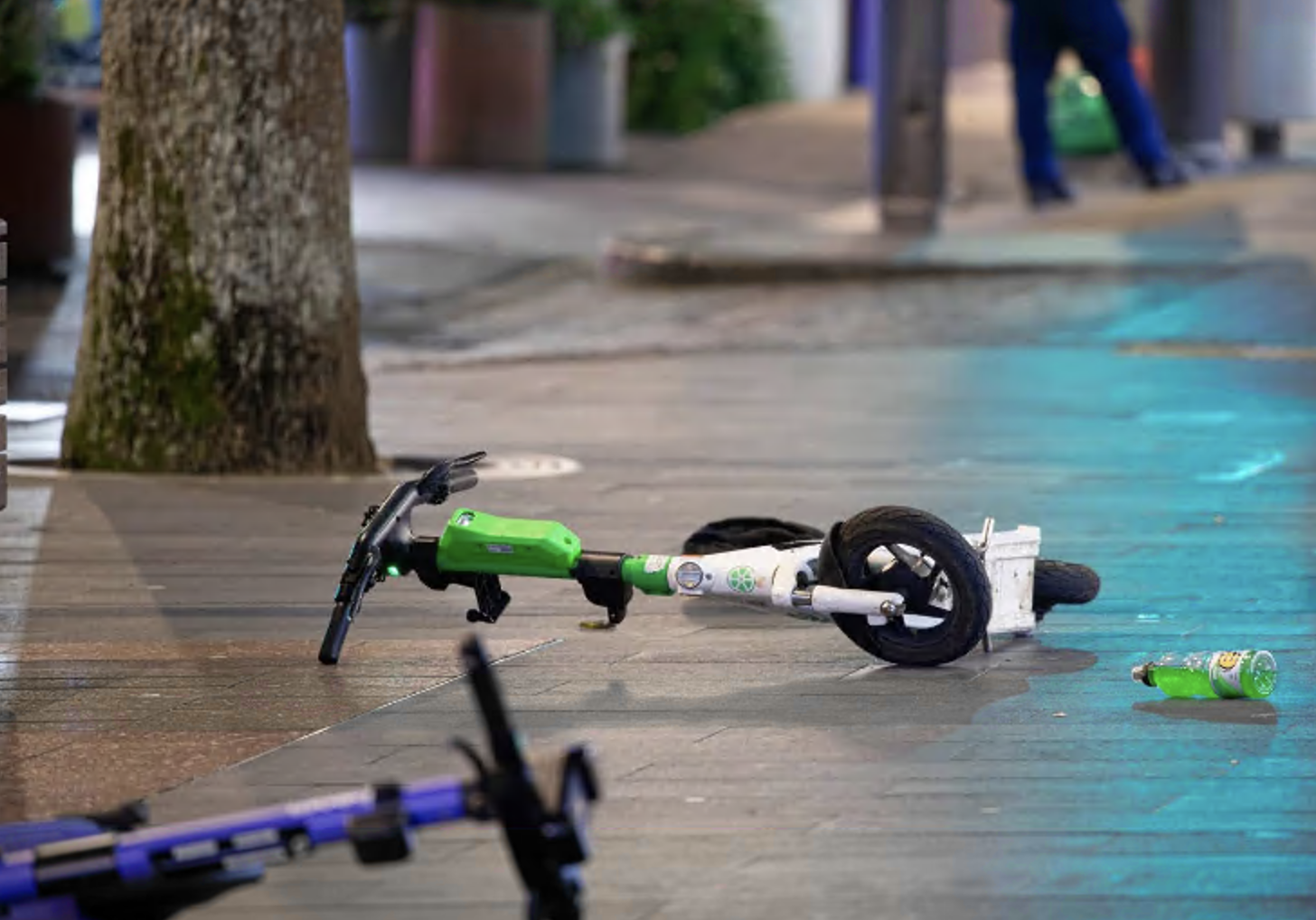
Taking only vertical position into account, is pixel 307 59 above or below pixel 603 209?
above

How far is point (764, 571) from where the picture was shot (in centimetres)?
644

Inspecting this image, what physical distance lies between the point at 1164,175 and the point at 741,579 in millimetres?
9998

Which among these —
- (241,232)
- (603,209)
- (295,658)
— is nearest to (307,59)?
(241,232)

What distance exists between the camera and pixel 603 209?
19.9 meters

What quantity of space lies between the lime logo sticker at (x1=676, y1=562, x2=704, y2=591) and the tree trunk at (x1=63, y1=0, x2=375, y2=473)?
3307 millimetres

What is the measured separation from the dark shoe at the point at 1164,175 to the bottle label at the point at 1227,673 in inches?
396

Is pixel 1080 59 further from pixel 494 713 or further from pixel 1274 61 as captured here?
pixel 494 713

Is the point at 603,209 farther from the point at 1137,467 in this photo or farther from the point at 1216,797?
the point at 1216,797

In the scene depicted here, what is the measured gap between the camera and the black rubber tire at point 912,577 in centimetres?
621

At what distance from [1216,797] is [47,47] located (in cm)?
1178

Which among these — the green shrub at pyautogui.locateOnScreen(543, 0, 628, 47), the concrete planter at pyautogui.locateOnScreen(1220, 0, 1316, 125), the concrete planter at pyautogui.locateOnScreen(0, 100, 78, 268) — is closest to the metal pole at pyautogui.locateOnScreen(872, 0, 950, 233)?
the concrete planter at pyautogui.locateOnScreen(1220, 0, 1316, 125)

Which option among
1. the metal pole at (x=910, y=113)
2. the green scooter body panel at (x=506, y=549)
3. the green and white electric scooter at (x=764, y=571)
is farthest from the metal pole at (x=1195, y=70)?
A: the green scooter body panel at (x=506, y=549)

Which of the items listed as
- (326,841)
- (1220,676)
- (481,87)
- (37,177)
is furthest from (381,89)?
(326,841)

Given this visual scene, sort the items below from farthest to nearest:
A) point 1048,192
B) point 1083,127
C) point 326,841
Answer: point 1083,127
point 1048,192
point 326,841
